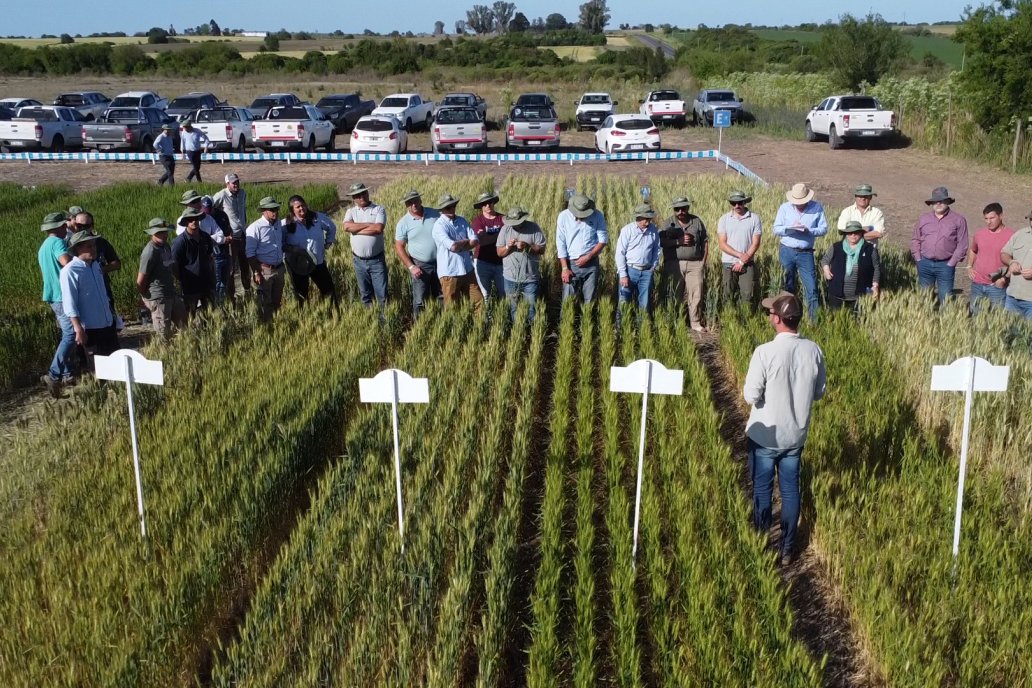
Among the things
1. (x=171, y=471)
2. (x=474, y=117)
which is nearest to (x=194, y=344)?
(x=171, y=471)

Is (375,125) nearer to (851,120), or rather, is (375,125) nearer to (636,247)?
(851,120)

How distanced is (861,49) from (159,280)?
34676 millimetres

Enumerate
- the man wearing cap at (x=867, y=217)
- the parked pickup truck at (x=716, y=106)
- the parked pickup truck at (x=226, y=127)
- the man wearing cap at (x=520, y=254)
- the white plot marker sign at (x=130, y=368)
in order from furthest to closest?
1. the parked pickup truck at (x=716, y=106)
2. the parked pickup truck at (x=226, y=127)
3. the man wearing cap at (x=867, y=217)
4. the man wearing cap at (x=520, y=254)
5. the white plot marker sign at (x=130, y=368)

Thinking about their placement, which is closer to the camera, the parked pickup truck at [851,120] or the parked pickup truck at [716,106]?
the parked pickup truck at [851,120]

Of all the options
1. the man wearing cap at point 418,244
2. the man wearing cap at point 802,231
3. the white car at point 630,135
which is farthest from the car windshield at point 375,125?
the man wearing cap at point 802,231

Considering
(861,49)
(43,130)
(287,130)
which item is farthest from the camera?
(861,49)

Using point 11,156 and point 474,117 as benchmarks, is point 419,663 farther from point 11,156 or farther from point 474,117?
point 11,156

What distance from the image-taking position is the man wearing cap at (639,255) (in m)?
9.67

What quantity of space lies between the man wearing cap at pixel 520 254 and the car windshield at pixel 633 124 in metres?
18.0

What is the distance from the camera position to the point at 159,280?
30.2ft

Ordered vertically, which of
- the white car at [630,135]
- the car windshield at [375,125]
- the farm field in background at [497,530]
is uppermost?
the car windshield at [375,125]

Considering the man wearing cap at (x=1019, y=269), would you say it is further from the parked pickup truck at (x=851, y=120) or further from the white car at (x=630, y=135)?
the parked pickup truck at (x=851, y=120)

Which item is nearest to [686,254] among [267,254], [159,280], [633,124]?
[267,254]

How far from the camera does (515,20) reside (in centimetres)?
13788
